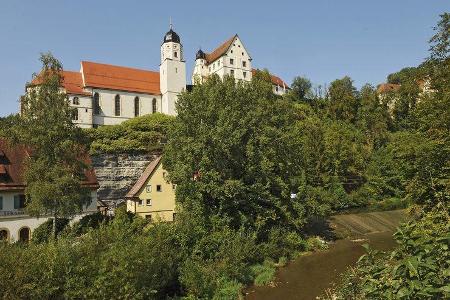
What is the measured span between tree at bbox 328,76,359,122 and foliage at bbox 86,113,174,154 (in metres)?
32.2

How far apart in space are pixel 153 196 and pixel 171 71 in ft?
121

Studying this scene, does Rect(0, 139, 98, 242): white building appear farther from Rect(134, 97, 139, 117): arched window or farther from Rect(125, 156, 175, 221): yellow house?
Rect(134, 97, 139, 117): arched window

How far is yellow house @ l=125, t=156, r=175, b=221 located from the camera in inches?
1492

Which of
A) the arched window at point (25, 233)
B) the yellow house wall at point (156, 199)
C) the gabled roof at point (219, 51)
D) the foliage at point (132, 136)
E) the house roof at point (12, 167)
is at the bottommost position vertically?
the arched window at point (25, 233)

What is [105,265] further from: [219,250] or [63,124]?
[63,124]

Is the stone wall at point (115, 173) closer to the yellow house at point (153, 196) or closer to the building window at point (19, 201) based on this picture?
the yellow house at point (153, 196)

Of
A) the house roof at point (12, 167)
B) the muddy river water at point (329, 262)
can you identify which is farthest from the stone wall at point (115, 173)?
the muddy river water at point (329, 262)

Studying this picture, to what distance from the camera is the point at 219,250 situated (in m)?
26.8

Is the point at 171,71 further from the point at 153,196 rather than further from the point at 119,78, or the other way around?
the point at 153,196

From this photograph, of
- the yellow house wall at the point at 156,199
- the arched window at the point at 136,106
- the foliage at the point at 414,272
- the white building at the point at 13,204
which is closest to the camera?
the foliage at the point at 414,272

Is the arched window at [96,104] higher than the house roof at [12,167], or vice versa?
the arched window at [96,104]

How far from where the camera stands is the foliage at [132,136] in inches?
1969

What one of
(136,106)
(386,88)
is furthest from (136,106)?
(386,88)

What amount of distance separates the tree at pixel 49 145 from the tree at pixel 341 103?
53.0 m
